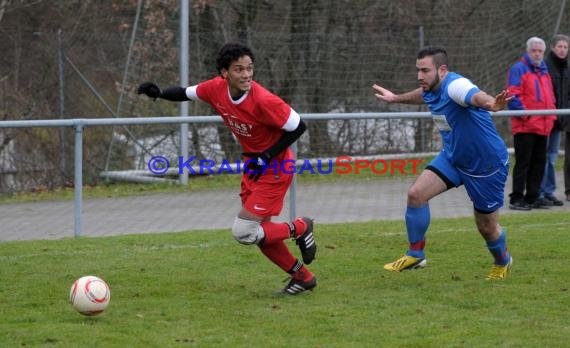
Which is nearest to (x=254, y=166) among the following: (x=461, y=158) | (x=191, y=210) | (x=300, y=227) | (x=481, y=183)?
(x=300, y=227)

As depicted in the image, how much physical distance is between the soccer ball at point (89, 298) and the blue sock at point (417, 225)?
8.19 feet

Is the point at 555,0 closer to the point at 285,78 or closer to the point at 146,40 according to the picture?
the point at 285,78

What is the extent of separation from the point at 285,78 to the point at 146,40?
2135mm

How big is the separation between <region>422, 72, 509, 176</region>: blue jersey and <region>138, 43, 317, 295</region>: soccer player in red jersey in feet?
3.62

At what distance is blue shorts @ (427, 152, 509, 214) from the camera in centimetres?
779

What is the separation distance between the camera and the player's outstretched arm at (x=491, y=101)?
7.05 meters

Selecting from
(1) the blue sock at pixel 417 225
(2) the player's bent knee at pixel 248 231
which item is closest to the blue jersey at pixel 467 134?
(1) the blue sock at pixel 417 225

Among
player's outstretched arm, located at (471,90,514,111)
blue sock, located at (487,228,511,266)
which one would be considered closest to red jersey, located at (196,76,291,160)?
player's outstretched arm, located at (471,90,514,111)

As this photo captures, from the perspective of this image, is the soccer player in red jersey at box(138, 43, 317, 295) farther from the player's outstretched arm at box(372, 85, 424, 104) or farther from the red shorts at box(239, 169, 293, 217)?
the player's outstretched arm at box(372, 85, 424, 104)

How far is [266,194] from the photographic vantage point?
24.0 ft

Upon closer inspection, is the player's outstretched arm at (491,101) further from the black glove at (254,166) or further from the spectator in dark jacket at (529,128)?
the spectator in dark jacket at (529,128)

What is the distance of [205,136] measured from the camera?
1485 centimetres

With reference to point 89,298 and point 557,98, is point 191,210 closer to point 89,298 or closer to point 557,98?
point 557,98

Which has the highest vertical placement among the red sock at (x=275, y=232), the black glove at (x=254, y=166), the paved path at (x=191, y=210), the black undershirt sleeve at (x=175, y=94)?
the black undershirt sleeve at (x=175, y=94)
